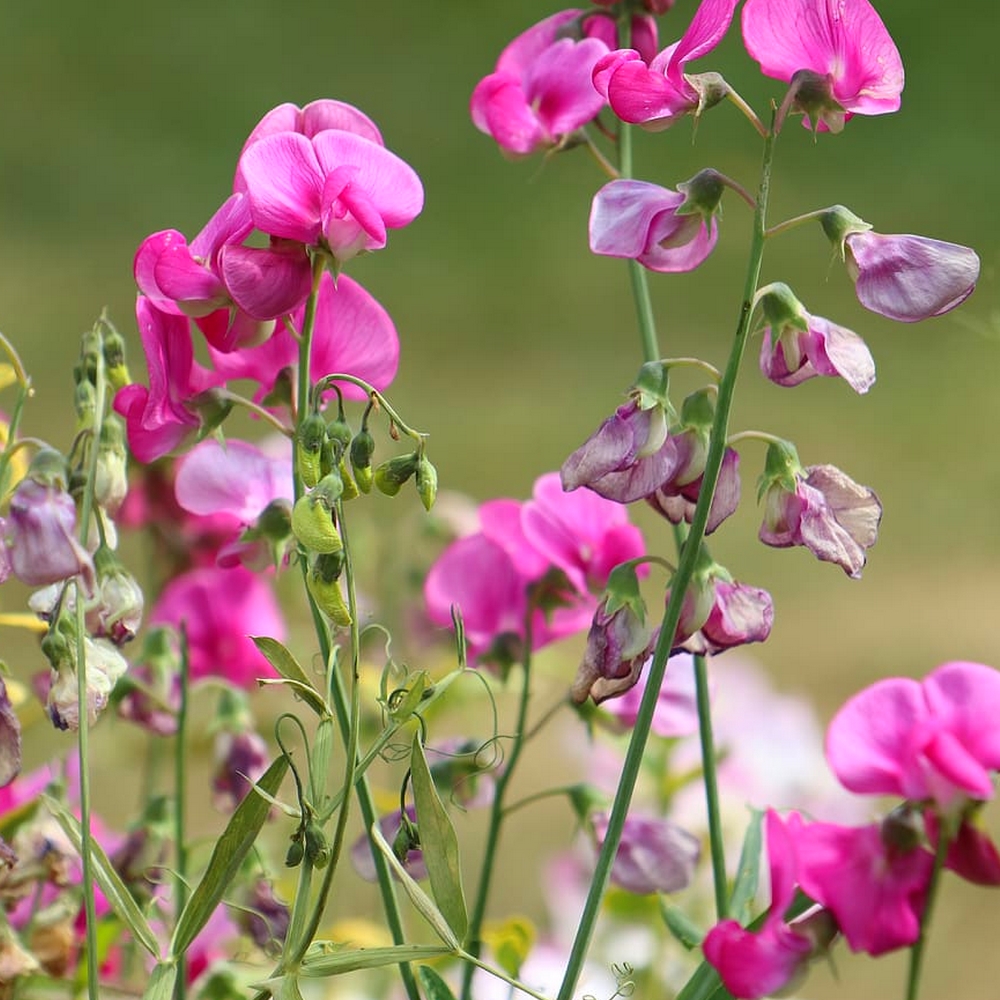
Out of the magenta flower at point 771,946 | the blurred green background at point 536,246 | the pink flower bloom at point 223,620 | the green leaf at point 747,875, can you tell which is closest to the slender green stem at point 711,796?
the green leaf at point 747,875

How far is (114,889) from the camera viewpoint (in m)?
0.33

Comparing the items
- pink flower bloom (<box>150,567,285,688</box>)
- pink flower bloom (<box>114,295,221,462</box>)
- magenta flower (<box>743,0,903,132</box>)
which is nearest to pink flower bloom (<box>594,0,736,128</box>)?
magenta flower (<box>743,0,903,132</box>)

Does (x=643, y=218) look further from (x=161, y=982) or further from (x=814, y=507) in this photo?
(x=161, y=982)

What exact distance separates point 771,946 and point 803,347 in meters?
0.12

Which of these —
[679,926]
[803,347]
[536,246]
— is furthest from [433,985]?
[536,246]

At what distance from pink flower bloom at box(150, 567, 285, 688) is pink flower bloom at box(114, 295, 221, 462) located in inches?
8.9

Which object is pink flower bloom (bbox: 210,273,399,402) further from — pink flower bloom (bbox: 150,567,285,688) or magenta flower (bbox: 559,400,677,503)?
pink flower bloom (bbox: 150,567,285,688)

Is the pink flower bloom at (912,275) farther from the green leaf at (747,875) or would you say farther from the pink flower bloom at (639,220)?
the green leaf at (747,875)

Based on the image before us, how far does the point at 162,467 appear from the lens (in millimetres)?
700

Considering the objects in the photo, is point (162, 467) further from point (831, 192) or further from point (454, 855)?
point (831, 192)

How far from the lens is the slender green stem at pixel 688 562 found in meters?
0.30

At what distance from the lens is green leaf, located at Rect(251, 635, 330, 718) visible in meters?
0.30

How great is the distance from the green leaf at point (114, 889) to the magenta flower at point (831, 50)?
0.22 metres

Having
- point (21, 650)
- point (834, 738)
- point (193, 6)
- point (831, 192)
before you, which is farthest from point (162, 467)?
point (193, 6)
